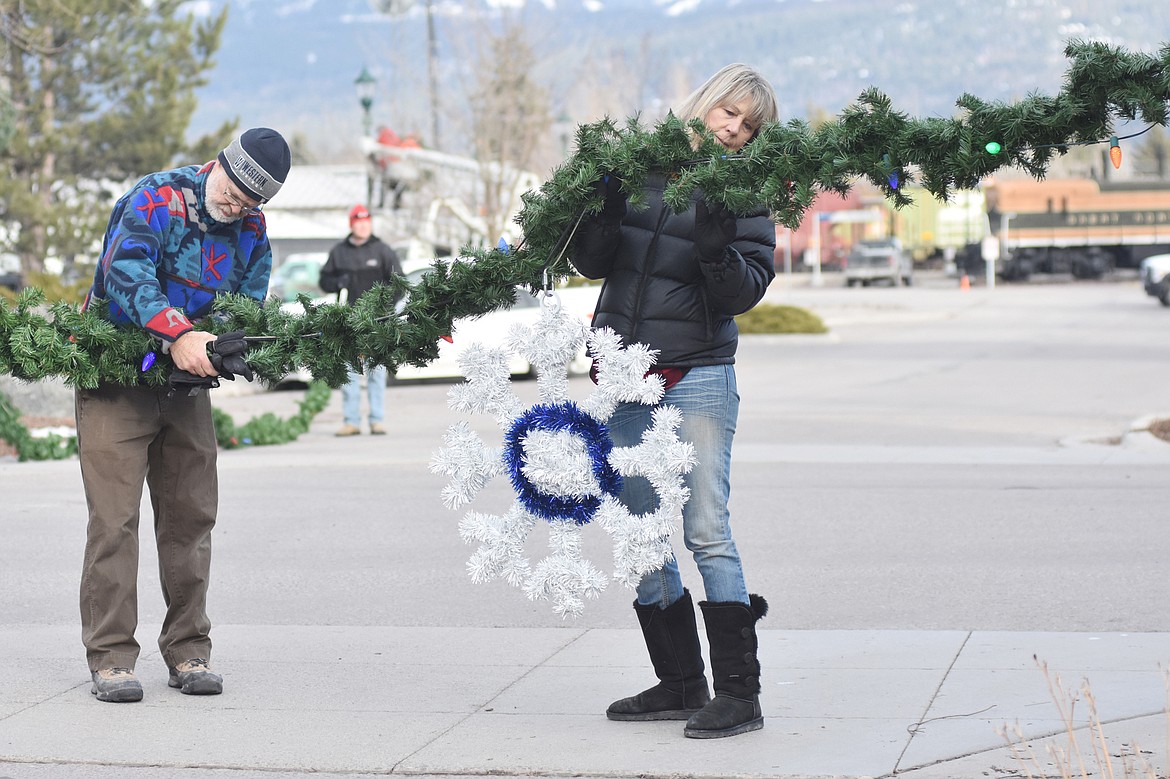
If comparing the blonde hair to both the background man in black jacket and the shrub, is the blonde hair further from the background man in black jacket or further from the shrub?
the shrub

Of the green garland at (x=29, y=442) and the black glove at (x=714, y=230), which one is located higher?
the black glove at (x=714, y=230)

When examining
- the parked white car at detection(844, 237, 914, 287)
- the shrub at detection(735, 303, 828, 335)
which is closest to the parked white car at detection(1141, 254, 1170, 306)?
the shrub at detection(735, 303, 828, 335)

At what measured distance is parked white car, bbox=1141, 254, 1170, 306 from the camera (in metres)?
39.2

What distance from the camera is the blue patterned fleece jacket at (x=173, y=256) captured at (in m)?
5.50

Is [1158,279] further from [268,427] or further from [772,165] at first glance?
[772,165]

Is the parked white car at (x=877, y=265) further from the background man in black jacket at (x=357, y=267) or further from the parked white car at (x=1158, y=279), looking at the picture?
the background man in black jacket at (x=357, y=267)

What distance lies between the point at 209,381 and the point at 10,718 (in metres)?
1.34

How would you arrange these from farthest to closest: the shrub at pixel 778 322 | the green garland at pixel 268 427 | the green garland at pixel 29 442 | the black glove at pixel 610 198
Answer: the shrub at pixel 778 322
the green garland at pixel 268 427
the green garland at pixel 29 442
the black glove at pixel 610 198

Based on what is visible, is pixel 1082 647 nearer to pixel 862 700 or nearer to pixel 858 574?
pixel 862 700

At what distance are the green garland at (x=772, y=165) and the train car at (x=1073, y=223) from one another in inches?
2194

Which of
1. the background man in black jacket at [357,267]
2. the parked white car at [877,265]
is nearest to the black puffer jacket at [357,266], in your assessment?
the background man in black jacket at [357,267]

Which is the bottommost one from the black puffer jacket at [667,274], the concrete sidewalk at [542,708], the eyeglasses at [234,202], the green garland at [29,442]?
the concrete sidewalk at [542,708]

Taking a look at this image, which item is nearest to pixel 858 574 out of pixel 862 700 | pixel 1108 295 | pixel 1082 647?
pixel 1082 647

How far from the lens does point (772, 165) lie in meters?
4.90
